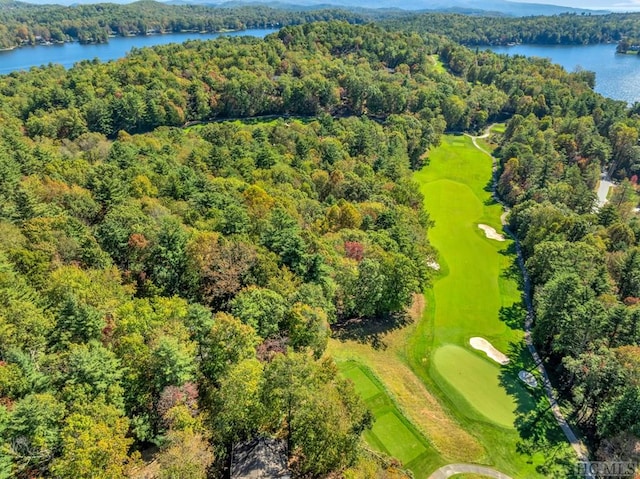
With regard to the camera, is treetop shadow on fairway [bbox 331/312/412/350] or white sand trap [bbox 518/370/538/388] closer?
white sand trap [bbox 518/370/538/388]

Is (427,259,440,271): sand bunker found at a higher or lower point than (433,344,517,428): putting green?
lower

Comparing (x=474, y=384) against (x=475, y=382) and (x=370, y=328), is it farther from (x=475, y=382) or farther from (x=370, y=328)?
(x=370, y=328)

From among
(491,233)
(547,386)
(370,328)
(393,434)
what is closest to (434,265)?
(491,233)

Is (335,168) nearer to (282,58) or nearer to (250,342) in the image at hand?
(250,342)

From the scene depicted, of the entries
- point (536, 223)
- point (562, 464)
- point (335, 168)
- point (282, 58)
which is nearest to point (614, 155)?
point (536, 223)

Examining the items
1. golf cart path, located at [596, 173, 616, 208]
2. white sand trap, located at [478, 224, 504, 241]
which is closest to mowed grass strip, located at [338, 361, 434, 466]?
white sand trap, located at [478, 224, 504, 241]

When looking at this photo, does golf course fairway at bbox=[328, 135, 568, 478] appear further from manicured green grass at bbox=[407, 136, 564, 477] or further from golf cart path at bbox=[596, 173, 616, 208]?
golf cart path at bbox=[596, 173, 616, 208]

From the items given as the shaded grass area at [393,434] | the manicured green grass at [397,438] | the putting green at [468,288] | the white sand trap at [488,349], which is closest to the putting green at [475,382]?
the putting green at [468,288]
